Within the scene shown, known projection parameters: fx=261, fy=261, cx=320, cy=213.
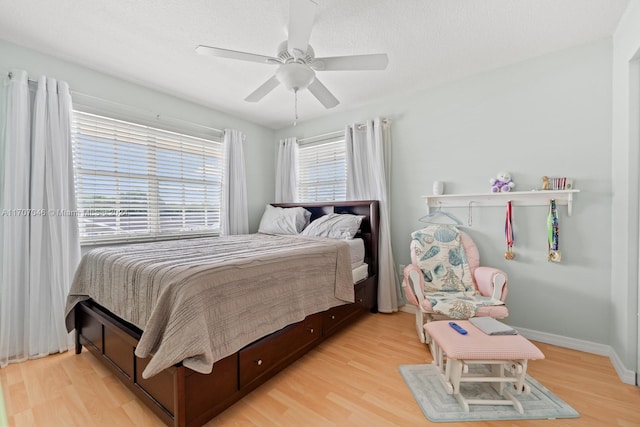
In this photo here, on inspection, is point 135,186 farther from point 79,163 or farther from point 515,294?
point 515,294

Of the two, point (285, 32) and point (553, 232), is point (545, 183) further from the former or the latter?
point (285, 32)

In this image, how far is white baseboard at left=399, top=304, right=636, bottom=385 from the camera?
68.7 inches

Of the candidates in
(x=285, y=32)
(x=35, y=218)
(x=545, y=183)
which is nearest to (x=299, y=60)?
(x=285, y=32)

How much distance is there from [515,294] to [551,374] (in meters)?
0.72

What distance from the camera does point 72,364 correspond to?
1.99 metres

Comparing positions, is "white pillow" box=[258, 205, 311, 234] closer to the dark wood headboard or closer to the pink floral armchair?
the dark wood headboard

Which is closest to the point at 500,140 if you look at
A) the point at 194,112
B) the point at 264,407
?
the point at 264,407

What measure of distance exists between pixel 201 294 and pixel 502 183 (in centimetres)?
261

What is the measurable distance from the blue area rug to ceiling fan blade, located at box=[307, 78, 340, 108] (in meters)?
2.17

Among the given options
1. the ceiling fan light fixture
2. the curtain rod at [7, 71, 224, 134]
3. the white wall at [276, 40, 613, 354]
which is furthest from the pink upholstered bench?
the curtain rod at [7, 71, 224, 134]

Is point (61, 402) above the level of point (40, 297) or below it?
below

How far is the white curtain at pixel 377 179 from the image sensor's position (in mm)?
2963

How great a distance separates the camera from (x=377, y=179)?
3.10 meters

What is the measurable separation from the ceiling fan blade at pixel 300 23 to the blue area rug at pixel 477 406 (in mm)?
2308
